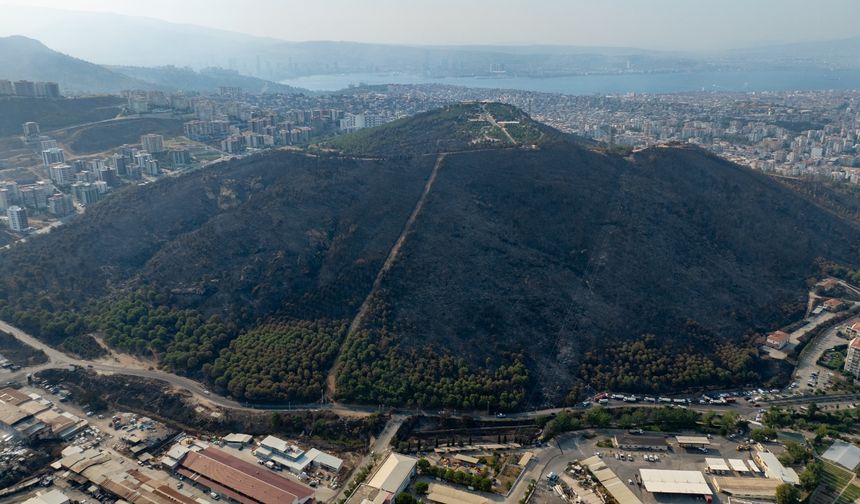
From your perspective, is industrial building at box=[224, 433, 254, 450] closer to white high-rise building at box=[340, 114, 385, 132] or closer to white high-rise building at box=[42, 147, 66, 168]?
white high-rise building at box=[42, 147, 66, 168]

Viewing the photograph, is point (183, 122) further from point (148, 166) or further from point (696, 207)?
point (696, 207)

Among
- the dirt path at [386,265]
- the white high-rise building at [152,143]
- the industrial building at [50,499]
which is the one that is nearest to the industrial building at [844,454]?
the dirt path at [386,265]

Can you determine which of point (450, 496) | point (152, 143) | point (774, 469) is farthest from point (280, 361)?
point (152, 143)

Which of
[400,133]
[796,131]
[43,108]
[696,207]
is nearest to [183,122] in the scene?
[43,108]

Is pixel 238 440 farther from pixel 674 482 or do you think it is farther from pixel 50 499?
pixel 674 482

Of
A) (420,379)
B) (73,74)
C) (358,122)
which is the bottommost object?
(420,379)
